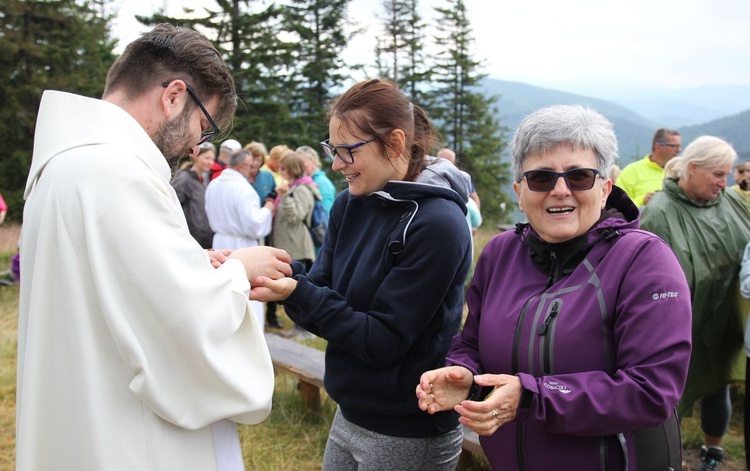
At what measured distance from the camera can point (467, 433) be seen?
3523mm

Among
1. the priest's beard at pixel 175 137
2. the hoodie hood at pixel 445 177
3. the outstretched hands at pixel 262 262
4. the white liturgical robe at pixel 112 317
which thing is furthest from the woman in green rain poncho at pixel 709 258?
the white liturgical robe at pixel 112 317

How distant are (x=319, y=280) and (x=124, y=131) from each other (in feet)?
3.31

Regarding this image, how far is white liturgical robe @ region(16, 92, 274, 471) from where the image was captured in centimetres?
150

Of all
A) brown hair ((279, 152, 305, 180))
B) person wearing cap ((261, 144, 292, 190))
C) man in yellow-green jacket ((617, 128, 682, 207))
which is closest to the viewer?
man in yellow-green jacket ((617, 128, 682, 207))

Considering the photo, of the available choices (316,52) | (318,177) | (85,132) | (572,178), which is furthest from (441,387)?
(316,52)

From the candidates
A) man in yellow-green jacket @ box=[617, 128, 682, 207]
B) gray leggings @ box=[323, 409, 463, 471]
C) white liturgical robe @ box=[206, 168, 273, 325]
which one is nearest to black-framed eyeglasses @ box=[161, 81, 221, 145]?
gray leggings @ box=[323, 409, 463, 471]

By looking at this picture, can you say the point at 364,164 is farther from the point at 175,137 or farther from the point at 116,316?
the point at 116,316

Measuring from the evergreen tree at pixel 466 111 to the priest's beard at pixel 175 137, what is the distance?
101 ft

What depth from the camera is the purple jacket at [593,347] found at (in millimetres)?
1610

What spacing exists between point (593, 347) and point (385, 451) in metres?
0.80

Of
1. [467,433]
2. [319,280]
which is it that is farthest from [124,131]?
[467,433]

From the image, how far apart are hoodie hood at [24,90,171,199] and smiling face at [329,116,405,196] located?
641 mm

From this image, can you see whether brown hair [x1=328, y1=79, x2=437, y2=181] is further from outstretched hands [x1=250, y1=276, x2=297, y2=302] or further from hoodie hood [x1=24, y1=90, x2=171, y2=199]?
hoodie hood [x1=24, y1=90, x2=171, y2=199]

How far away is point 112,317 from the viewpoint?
4.86 feet
